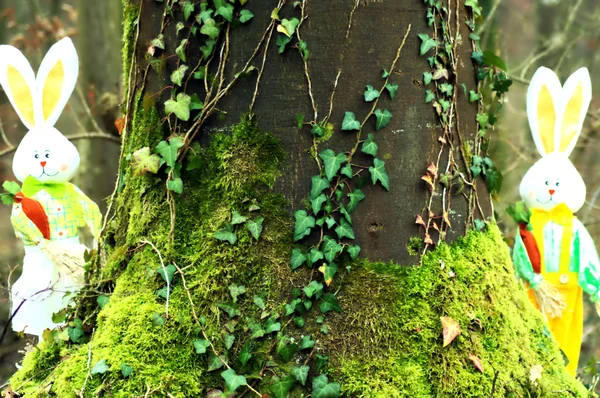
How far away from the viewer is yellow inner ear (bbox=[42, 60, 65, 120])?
3479mm

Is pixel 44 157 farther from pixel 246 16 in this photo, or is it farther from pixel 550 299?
pixel 550 299

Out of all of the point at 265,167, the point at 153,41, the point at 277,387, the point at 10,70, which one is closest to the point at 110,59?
the point at 10,70

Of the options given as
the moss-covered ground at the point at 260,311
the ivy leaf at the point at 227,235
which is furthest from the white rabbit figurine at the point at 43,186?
the ivy leaf at the point at 227,235

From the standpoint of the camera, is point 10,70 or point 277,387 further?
point 10,70

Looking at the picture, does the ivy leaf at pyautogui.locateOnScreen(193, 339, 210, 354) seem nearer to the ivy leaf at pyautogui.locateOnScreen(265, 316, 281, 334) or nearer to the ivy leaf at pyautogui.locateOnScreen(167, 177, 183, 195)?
the ivy leaf at pyautogui.locateOnScreen(265, 316, 281, 334)

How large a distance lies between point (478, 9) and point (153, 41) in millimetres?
1495

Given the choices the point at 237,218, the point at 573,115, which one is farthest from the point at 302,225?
the point at 573,115

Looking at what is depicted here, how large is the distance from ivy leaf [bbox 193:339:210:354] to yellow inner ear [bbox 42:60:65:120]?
77.5 inches

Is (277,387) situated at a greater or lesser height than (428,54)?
lesser

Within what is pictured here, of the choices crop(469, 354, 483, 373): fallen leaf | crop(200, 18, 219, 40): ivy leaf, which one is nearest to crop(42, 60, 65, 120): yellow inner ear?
crop(200, 18, 219, 40): ivy leaf

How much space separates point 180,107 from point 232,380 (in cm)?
104

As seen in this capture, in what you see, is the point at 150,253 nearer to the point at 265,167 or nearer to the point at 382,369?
the point at 265,167

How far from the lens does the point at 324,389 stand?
2.13 metres

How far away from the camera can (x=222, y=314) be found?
2.27 m
